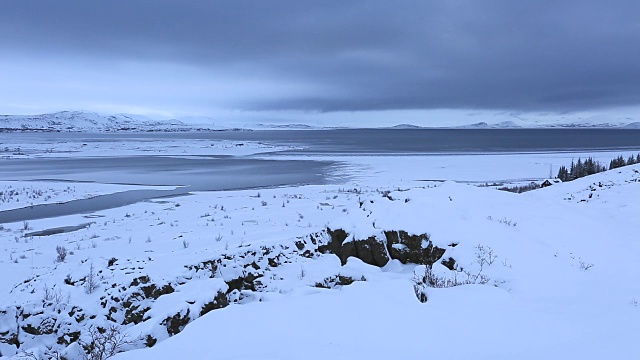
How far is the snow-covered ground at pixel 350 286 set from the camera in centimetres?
401

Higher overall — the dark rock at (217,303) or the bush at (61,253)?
the dark rock at (217,303)

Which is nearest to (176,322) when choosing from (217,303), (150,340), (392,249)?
(150,340)

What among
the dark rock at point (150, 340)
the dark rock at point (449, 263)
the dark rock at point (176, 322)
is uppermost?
the dark rock at point (449, 263)

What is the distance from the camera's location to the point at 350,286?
5.51 m

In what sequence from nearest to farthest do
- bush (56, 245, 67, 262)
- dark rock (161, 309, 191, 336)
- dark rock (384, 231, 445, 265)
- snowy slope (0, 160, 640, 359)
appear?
Result: 1. snowy slope (0, 160, 640, 359)
2. dark rock (161, 309, 191, 336)
3. dark rock (384, 231, 445, 265)
4. bush (56, 245, 67, 262)

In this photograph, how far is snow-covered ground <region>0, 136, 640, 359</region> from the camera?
13.2ft

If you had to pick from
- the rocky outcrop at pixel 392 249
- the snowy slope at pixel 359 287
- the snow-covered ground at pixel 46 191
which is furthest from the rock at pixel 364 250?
the snow-covered ground at pixel 46 191

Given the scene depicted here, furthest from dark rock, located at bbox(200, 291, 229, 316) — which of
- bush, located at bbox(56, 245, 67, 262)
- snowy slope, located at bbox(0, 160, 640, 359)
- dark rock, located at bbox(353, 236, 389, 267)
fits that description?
bush, located at bbox(56, 245, 67, 262)

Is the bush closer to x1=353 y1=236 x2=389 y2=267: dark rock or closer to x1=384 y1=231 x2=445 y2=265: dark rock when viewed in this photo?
x1=353 y1=236 x2=389 y2=267: dark rock

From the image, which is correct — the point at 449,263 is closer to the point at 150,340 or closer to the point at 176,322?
the point at 176,322

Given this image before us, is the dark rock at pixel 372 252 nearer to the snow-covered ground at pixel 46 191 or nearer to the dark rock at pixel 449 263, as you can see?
the dark rock at pixel 449 263

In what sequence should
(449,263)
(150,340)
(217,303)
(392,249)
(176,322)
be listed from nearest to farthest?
(150,340), (176,322), (217,303), (449,263), (392,249)

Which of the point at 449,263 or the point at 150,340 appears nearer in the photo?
the point at 150,340

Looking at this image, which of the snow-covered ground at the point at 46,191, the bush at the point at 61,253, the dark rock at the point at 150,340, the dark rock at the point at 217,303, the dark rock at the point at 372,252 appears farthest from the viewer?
the snow-covered ground at the point at 46,191
